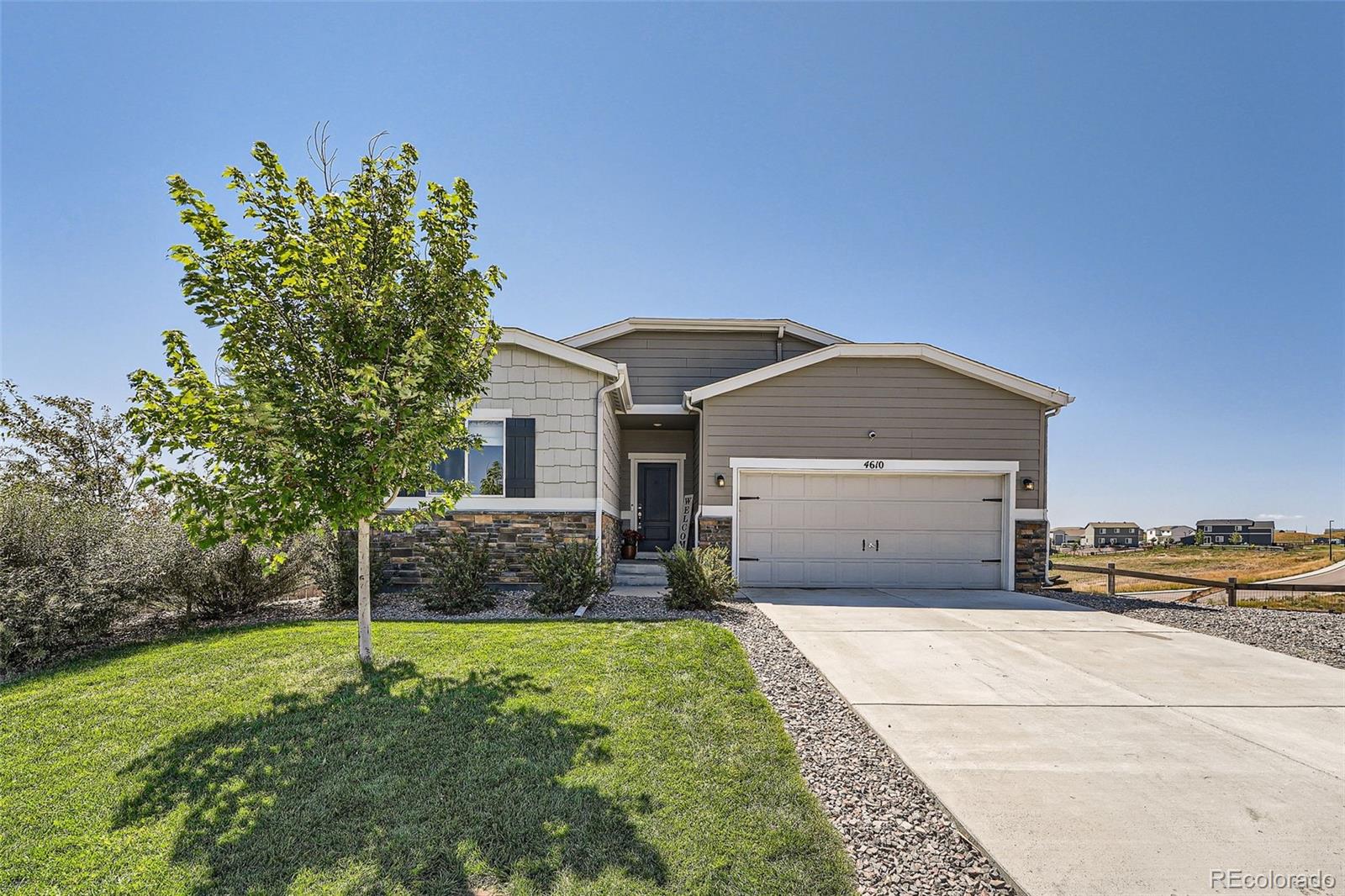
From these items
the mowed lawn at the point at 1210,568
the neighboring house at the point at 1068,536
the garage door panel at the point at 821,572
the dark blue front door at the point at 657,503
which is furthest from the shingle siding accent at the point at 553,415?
the neighboring house at the point at 1068,536

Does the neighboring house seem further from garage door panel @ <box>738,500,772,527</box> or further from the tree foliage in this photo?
the tree foliage

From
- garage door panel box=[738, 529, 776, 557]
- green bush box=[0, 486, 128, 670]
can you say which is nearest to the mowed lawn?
garage door panel box=[738, 529, 776, 557]

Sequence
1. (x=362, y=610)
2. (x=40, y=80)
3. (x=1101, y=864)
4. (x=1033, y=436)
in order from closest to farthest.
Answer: (x=1101, y=864)
(x=362, y=610)
(x=40, y=80)
(x=1033, y=436)

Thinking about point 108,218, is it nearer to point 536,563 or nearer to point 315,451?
point 315,451

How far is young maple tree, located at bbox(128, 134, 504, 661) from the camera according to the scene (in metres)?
4.34

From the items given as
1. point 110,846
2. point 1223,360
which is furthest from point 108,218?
point 1223,360

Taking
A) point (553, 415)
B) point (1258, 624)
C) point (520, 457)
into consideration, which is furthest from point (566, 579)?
point (1258, 624)

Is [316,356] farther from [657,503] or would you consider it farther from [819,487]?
[657,503]

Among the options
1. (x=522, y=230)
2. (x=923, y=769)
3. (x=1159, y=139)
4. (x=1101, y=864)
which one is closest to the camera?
(x=1101, y=864)

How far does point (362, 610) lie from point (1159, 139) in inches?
504

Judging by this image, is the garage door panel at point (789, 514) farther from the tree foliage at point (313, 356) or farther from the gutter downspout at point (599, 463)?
the tree foliage at point (313, 356)

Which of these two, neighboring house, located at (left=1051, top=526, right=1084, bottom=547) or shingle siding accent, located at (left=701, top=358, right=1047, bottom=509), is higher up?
shingle siding accent, located at (left=701, top=358, right=1047, bottom=509)

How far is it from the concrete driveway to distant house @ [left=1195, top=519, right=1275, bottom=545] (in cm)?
6458

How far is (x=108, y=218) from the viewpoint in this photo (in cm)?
760
